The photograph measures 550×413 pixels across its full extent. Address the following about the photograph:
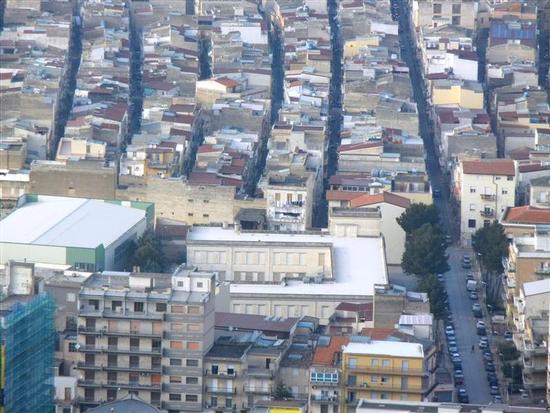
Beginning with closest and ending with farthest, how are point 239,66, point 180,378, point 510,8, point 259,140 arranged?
1. point 180,378
2. point 259,140
3. point 239,66
4. point 510,8

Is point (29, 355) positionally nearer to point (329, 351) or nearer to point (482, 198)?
point (329, 351)

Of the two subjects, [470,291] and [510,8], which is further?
[510,8]

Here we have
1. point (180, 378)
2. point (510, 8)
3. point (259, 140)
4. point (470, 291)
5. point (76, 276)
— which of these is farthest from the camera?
point (510, 8)

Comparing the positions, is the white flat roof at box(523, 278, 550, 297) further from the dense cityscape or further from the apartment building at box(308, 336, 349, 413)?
the apartment building at box(308, 336, 349, 413)

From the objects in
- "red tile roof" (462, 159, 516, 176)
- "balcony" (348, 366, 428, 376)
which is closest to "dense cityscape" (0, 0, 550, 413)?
"balcony" (348, 366, 428, 376)

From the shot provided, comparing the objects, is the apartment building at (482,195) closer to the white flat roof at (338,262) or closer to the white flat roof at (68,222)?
the white flat roof at (338,262)

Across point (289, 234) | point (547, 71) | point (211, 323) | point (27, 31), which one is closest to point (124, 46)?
point (27, 31)

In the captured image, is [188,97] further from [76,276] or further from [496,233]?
[76,276]
